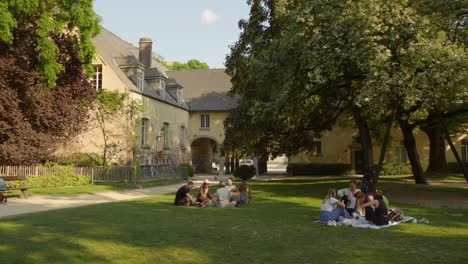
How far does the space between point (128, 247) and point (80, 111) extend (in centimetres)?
1849

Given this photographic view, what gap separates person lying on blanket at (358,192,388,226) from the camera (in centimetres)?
1086

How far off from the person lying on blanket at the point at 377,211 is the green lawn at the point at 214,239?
A: 0.48 metres

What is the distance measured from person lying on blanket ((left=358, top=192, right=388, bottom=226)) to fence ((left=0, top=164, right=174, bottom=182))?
53.8 ft

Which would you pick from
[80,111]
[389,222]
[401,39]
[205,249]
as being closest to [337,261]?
[205,249]

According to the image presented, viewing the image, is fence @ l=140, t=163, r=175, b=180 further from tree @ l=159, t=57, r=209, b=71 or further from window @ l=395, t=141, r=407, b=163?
tree @ l=159, t=57, r=209, b=71

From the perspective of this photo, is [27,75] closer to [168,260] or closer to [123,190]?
[123,190]

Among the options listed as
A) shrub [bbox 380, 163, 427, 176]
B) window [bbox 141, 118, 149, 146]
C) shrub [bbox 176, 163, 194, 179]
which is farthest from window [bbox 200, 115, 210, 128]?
shrub [bbox 380, 163, 427, 176]

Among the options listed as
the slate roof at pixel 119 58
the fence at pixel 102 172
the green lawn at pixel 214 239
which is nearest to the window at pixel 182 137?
the slate roof at pixel 119 58

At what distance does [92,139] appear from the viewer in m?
30.0

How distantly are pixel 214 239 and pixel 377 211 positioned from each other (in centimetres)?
441

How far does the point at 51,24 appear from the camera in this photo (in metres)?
21.8

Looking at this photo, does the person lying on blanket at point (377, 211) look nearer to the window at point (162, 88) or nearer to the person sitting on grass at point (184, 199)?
the person sitting on grass at point (184, 199)

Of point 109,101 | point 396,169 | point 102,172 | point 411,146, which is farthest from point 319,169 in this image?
point 102,172

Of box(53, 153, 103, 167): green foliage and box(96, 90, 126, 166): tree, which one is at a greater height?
box(96, 90, 126, 166): tree
